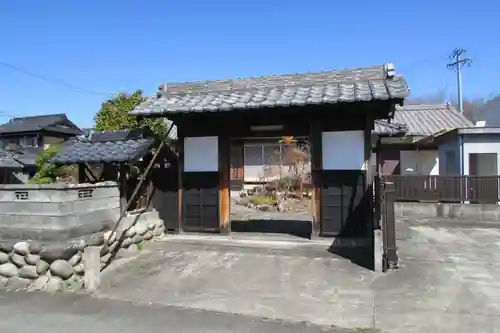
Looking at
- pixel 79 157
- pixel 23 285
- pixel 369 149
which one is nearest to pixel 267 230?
pixel 369 149

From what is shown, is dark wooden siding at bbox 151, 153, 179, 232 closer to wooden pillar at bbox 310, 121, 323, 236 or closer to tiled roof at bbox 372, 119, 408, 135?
wooden pillar at bbox 310, 121, 323, 236

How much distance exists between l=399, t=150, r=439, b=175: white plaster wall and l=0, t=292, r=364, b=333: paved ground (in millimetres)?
16701

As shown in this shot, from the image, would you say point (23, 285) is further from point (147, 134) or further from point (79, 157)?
point (147, 134)

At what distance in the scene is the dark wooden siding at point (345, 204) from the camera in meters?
8.92

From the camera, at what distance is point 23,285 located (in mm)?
7172

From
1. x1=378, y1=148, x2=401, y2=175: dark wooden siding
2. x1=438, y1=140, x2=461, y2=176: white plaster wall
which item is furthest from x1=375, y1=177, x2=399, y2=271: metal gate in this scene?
x1=378, y1=148, x2=401, y2=175: dark wooden siding

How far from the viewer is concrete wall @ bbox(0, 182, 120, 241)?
724cm

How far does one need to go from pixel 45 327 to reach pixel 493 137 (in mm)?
15401

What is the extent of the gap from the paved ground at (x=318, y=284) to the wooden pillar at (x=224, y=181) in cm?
48

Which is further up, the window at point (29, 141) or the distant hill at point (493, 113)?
the distant hill at point (493, 113)

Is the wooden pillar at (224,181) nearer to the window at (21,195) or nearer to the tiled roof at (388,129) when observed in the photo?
the window at (21,195)

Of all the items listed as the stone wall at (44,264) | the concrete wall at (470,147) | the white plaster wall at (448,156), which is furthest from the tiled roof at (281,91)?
the white plaster wall at (448,156)

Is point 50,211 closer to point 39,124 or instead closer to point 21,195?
point 21,195

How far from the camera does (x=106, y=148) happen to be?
945cm
